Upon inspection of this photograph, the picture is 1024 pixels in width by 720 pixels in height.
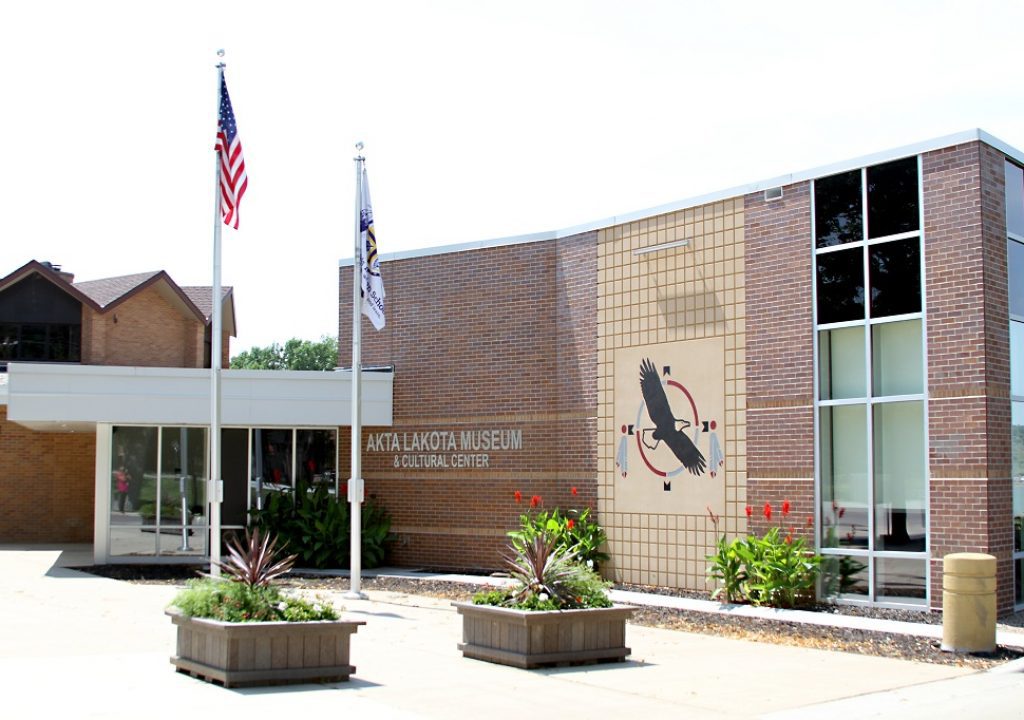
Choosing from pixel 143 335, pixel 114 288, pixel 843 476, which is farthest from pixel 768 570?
pixel 114 288

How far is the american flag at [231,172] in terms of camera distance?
1794 cm

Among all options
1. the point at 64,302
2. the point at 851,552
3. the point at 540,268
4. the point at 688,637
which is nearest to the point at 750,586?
the point at 851,552

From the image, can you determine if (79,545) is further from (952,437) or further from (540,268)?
(952,437)

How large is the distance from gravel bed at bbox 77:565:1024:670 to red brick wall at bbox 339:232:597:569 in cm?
217

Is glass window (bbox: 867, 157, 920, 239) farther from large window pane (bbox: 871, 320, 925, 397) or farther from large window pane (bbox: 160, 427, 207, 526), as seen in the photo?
large window pane (bbox: 160, 427, 207, 526)

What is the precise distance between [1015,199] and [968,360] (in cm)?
267

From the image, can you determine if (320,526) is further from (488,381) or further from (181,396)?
(488,381)

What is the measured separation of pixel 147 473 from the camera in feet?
74.7

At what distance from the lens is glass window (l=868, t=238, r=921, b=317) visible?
52.6ft

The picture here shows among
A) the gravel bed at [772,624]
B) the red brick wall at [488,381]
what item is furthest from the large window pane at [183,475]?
the red brick wall at [488,381]

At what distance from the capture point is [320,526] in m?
22.3

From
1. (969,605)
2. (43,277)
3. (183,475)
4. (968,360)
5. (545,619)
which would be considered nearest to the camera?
(545,619)

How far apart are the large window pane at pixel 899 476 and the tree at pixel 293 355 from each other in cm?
8508

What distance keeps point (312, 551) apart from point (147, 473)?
3812 mm
